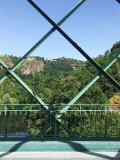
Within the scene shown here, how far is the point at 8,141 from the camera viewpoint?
19.4ft

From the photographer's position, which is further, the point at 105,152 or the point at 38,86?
the point at 38,86

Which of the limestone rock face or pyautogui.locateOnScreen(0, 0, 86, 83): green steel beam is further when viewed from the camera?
the limestone rock face

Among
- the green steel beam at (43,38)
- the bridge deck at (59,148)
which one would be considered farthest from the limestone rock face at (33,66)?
the bridge deck at (59,148)

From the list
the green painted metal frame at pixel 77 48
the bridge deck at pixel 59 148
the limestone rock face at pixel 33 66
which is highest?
the limestone rock face at pixel 33 66

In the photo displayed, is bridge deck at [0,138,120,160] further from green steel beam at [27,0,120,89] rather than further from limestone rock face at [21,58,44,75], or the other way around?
limestone rock face at [21,58,44,75]

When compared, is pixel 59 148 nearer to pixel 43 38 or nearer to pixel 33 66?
pixel 43 38

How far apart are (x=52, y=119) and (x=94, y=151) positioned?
121 centimetres

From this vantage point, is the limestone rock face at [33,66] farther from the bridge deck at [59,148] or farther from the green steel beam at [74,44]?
the bridge deck at [59,148]

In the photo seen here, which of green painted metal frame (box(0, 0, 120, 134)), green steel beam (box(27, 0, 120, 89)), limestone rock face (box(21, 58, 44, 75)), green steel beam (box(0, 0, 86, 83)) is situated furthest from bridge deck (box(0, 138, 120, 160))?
limestone rock face (box(21, 58, 44, 75))

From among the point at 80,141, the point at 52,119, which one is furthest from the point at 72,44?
the point at 80,141

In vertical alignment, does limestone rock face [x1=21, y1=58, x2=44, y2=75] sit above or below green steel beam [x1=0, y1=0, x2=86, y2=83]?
above

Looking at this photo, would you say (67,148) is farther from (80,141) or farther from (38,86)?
(38,86)

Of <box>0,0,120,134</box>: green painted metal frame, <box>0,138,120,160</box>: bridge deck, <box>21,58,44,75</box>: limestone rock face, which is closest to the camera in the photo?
<box>0,138,120,160</box>: bridge deck

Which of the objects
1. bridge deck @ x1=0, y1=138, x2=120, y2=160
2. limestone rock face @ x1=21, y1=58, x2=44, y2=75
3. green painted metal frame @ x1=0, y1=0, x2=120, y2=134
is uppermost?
limestone rock face @ x1=21, y1=58, x2=44, y2=75
